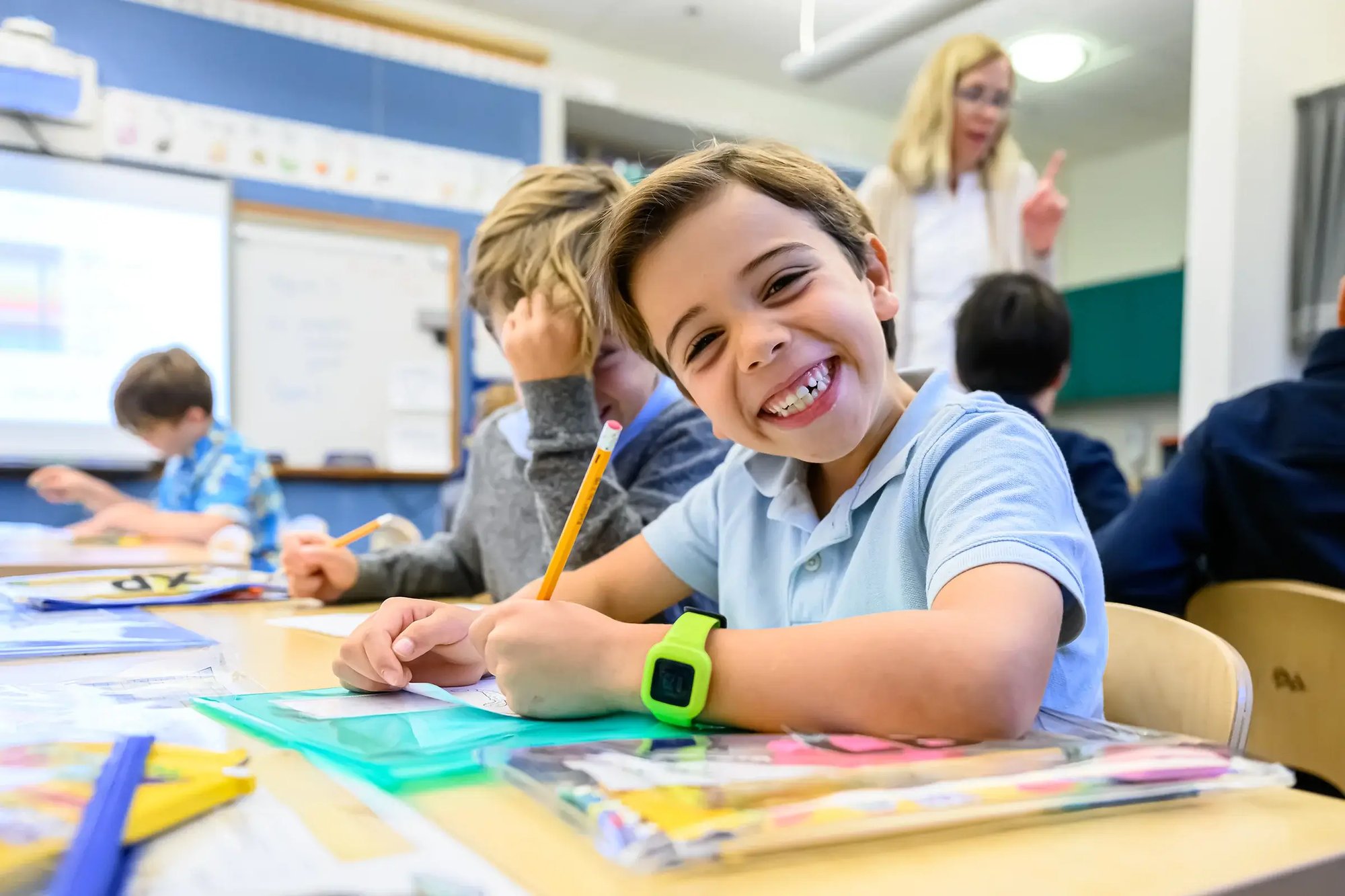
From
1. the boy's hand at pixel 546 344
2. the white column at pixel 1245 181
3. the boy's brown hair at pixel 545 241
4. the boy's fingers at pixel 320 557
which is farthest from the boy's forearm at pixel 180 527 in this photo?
the white column at pixel 1245 181

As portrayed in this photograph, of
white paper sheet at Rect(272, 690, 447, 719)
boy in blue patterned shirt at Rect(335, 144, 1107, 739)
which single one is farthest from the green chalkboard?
white paper sheet at Rect(272, 690, 447, 719)

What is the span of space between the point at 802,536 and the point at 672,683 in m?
0.29

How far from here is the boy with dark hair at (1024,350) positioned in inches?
63.4

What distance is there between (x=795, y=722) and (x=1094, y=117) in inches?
215

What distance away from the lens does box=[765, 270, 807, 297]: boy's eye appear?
2.14 feet

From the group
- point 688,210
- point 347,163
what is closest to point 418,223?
point 347,163

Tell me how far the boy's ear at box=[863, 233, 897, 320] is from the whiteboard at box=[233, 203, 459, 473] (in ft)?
9.23

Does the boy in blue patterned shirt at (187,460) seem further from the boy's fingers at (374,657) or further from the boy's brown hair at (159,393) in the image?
the boy's fingers at (374,657)

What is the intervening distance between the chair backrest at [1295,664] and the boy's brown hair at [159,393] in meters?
2.12

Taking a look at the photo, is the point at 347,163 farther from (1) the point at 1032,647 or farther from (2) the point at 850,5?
(1) the point at 1032,647

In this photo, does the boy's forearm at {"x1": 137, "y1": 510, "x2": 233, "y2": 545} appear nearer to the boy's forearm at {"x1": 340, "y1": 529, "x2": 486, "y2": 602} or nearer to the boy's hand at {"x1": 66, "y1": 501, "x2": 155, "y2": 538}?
the boy's hand at {"x1": 66, "y1": 501, "x2": 155, "y2": 538}

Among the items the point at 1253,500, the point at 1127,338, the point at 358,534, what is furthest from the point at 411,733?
the point at 1127,338

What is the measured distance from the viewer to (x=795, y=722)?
455 mm

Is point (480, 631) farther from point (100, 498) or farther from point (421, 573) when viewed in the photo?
point (100, 498)
